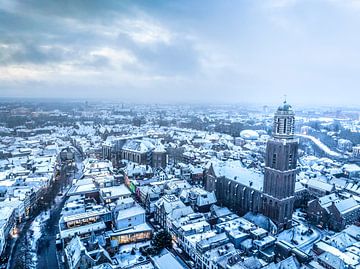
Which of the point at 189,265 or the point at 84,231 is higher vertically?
the point at 84,231

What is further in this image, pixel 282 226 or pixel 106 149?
pixel 106 149

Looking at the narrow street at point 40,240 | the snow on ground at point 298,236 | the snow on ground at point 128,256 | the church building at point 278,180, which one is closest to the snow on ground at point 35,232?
the narrow street at point 40,240

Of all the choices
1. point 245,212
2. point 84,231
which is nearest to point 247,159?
point 245,212

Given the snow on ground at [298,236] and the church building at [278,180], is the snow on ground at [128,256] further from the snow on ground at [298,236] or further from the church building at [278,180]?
the snow on ground at [298,236]

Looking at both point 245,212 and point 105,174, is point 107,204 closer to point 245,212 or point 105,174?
point 105,174

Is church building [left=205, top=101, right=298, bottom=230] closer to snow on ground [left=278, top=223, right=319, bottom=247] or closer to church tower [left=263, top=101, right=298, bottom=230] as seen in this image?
church tower [left=263, top=101, right=298, bottom=230]

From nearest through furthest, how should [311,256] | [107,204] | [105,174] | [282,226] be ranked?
[311,256] → [282,226] → [107,204] → [105,174]

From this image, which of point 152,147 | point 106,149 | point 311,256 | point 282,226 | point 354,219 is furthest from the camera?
point 106,149
